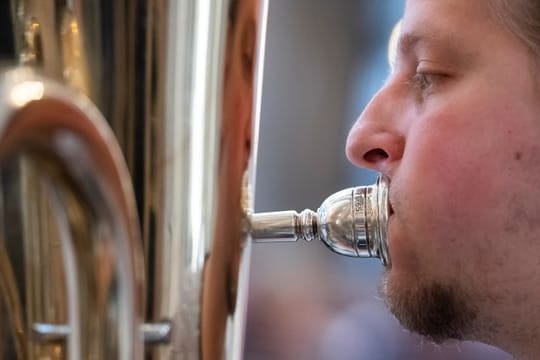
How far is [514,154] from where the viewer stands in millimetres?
479

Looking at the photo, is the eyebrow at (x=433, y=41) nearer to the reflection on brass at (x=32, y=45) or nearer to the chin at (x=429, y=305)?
the chin at (x=429, y=305)

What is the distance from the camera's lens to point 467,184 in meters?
0.48

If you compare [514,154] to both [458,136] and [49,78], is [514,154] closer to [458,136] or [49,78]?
[458,136]

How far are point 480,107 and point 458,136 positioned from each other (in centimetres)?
3

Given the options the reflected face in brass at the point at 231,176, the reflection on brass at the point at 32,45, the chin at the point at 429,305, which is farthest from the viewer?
the chin at the point at 429,305

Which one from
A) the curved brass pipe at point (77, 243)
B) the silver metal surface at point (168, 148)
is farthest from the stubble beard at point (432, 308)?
the curved brass pipe at point (77, 243)

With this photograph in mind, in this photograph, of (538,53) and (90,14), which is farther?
(538,53)

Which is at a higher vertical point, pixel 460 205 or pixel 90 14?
pixel 90 14

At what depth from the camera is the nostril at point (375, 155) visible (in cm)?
52

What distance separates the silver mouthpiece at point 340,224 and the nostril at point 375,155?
6cm

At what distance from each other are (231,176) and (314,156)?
132 cm

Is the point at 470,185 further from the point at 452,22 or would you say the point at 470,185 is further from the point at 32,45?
the point at 32,45

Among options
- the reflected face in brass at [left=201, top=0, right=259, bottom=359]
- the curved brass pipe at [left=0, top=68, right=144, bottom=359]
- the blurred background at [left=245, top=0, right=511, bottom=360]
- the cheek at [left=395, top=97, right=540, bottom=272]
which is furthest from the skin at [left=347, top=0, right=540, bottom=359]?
the blurred background at [left=245, top=0, right=511, bottom=360]

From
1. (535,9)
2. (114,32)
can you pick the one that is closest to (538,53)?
(535,9)
